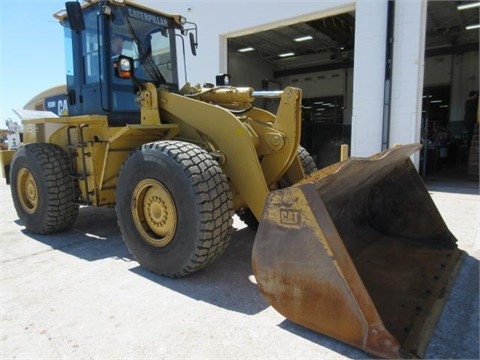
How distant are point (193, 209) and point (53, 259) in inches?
75.2

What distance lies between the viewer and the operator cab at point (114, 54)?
13.8 feet

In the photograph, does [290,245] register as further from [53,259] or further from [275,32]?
[275,32]

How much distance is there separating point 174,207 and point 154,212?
34cm

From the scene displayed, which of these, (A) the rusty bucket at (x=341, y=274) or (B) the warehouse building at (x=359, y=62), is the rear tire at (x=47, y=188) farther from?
(B) the warehouse building at (x=359, y=62)

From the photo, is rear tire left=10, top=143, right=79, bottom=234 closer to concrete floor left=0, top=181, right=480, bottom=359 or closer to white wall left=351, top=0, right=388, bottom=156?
concrete floor left=0, top=181, right=480, bottom=359

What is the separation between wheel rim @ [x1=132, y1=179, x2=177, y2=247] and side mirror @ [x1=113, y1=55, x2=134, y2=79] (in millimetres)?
1303

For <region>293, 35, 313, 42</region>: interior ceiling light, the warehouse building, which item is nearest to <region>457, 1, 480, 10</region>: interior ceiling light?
the warehouse building

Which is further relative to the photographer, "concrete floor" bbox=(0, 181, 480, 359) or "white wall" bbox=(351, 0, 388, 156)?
"white wall" bbox=(351, 0, 388, 156)

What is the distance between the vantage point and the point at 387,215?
12.6 ft

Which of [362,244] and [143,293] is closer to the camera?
[143,293]

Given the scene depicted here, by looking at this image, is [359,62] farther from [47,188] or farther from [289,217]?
[289,217]

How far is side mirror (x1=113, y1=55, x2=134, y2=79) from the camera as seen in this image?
155 inches

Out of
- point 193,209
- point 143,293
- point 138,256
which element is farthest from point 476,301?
point 138,256

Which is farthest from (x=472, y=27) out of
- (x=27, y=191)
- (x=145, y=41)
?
(x=27, y=191)
